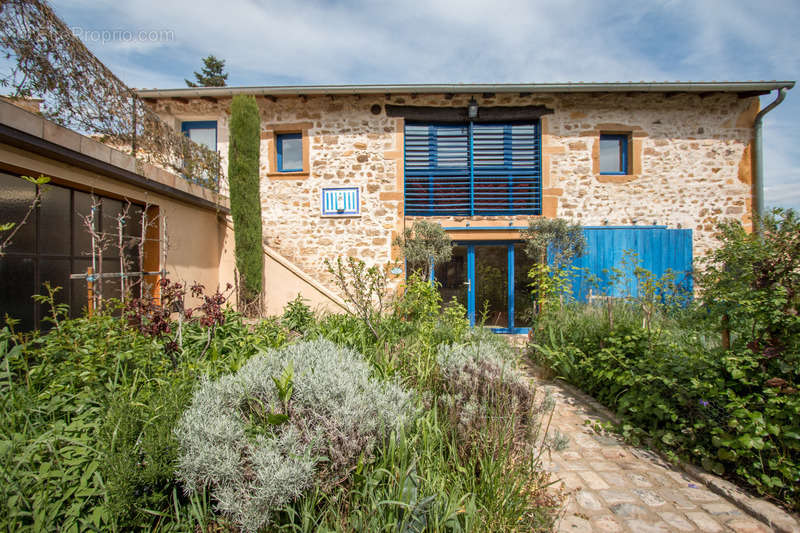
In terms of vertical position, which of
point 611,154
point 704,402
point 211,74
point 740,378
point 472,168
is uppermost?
point 211,74

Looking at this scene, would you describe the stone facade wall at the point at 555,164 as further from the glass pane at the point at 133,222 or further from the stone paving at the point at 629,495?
the stone paving at the point at 629,495

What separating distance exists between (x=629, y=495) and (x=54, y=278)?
550 centimetres

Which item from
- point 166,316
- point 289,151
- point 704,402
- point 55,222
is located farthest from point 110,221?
point 704,402

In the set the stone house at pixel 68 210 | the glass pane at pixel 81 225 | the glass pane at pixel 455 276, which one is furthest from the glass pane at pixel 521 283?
the glass pane at pixel 81 225

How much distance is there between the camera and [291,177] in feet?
25.5

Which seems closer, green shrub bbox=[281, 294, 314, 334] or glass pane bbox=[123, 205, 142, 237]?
green shrub bbox=[281, 294, 314, 334]

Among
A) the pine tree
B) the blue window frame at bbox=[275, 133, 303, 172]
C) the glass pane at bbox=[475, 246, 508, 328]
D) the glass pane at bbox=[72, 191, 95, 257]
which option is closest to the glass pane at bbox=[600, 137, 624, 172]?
the glass pane at bbox=[475, 246, 508, 328]

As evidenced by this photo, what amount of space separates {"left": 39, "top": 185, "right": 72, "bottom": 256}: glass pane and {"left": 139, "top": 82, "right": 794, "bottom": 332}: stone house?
13.1 ft

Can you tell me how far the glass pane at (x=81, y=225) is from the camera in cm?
386

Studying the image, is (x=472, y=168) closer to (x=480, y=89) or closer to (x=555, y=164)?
(x=480, y=89)

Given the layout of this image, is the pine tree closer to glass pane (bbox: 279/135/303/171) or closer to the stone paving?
glass pane (bbox: 279/135/303/171)

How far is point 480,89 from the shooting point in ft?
23.9

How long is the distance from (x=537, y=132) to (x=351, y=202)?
4442 mm

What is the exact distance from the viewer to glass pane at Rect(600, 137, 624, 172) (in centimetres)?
784
